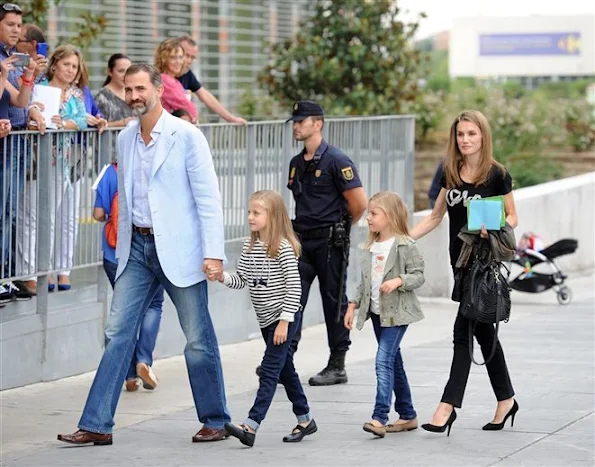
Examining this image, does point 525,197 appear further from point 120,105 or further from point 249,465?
point 249,465

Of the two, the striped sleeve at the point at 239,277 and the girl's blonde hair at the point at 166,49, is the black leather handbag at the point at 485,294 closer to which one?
the striped sleeve at the point at 239,277

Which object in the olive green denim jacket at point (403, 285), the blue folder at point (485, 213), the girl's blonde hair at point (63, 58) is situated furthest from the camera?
the girl's blonde hair at point (63, 58)

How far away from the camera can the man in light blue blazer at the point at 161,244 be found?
24.8ft

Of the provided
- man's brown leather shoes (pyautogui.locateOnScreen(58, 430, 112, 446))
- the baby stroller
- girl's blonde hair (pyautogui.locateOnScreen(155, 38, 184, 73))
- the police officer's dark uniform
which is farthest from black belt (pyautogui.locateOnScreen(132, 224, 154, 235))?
the baby stroller

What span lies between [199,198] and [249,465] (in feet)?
4.57

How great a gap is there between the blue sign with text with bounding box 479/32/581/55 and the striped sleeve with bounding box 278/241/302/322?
44778mm

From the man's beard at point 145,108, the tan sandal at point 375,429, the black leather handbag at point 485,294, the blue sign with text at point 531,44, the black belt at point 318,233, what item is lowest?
the tan sandal at point 375,429

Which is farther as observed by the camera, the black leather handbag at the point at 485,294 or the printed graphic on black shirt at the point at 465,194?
the printed graphic on black shirt at the point at 465,194

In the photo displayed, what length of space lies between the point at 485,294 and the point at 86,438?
87.7 inches

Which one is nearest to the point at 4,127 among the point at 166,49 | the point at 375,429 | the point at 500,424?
the point at 166,49

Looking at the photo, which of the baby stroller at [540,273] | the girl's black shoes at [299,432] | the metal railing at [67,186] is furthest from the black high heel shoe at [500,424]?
the baby stroller at [540,273]

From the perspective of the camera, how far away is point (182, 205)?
7.57 m

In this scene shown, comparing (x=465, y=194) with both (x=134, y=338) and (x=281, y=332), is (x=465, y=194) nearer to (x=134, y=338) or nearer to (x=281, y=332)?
(x=281, y=332)

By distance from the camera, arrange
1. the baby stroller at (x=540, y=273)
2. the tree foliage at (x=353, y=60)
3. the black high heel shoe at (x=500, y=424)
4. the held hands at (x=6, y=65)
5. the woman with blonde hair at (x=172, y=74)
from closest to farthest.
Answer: the black high heel shoe at (x=500, y=424)
the held hands at (x=6, y=65)
the woman with blonde hair at (x=172, y=74)
the baby stroller at (x=540, y=273)
the tree foliage at (x=353, y=60)
